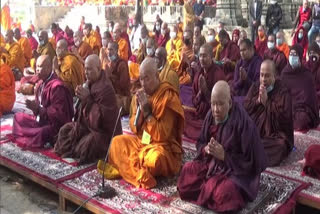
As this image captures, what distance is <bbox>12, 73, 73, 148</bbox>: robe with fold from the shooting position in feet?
17.8

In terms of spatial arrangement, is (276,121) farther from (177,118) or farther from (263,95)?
(177,118)

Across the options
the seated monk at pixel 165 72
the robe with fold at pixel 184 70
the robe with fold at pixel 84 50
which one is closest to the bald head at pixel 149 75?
the seated monk at pixel 165 72

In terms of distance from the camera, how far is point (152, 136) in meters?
4.44

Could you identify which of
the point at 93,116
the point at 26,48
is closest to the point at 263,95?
the point at 93,116

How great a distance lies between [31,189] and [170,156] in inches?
67.0

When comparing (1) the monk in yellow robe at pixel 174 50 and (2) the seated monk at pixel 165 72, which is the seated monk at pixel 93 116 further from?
(1) the monk in yellow robe at pixel 174 50

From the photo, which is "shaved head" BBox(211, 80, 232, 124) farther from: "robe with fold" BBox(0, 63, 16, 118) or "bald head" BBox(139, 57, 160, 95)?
"robe with fold" BBox(0, 63, 16, 118)

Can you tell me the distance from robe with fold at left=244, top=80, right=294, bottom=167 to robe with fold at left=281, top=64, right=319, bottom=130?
4.09 ft

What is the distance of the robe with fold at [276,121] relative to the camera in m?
5.00

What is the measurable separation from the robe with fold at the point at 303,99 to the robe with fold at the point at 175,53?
3034 millimetres

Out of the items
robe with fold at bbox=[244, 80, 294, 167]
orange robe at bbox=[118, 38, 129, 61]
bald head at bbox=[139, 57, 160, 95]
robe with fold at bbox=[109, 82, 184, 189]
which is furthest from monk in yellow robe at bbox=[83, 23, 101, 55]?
bald head at bbox=[139, 57, 160, 95]

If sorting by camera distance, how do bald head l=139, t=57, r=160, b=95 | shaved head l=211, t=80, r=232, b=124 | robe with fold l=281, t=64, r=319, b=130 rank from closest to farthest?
shaved head l=211, t=80, r=232, b=124
bald head l=139, t=57, r=160, b=95
robe with fold l=281, t=64, r=319, b=130

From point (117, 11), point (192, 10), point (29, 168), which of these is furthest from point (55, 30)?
point (29, 168)

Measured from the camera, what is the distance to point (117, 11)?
71.6 ft
